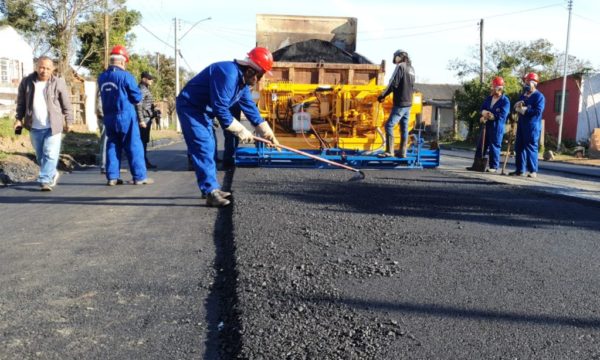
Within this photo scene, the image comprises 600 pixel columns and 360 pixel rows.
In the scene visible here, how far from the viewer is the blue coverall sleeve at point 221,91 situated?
197 inches

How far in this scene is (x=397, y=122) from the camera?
864 cm

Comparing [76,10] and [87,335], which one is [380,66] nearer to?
[87,335]

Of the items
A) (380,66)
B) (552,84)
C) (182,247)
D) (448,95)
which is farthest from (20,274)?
(448,95)

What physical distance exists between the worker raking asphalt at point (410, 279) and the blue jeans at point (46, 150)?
2654 mm

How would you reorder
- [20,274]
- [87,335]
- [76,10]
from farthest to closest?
[76,10]
[20,274]
[87,335]

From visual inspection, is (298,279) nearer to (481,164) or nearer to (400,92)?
(400,92)

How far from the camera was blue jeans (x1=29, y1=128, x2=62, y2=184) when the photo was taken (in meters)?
6.37

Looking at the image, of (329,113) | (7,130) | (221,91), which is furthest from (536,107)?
(7,130)

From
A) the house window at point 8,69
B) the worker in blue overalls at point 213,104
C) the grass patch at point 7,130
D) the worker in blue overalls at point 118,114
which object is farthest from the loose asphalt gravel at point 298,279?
the house window at point 8,69

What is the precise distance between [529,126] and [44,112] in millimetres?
7367

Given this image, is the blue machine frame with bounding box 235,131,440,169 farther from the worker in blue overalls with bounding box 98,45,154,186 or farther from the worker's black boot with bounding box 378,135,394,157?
the worker in blue overalls with bounding box 98,45,154,186

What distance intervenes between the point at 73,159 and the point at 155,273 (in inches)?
288

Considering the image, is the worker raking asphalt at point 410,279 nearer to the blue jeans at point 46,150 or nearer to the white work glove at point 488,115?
the blue jeans at point 46,150

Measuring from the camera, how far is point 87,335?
7.75 feet
